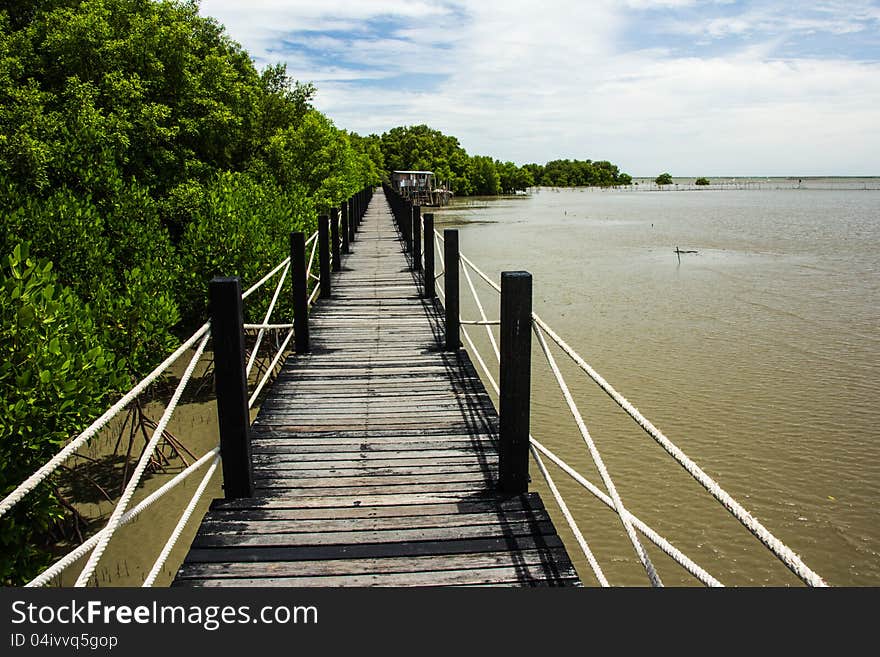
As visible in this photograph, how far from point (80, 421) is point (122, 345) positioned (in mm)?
2923

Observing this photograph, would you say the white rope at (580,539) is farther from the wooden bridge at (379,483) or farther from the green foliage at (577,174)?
the green foliage at (577,174)

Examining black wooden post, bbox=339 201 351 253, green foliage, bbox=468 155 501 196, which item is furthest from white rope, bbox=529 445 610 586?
green foliage, bbox=468 155 501 196

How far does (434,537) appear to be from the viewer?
338 centimetres

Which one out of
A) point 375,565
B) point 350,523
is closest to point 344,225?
point 350,523

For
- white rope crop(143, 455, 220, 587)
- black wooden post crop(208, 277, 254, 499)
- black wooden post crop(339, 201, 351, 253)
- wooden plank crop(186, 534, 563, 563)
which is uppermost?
black wooden post crop(339, 201, 351, 253)

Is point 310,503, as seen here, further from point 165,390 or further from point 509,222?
point 509,222

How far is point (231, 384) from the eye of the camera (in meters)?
3.69

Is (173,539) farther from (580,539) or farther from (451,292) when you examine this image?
(451,292)

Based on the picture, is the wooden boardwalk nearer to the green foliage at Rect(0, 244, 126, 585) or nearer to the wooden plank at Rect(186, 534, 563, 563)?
the wooden plank at Rect(186, 534, 563, 563)

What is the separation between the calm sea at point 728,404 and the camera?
685 cm

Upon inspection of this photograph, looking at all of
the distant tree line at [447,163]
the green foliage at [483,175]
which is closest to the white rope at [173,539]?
the distant tree line at [447,163]

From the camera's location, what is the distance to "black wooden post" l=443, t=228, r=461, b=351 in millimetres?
7320

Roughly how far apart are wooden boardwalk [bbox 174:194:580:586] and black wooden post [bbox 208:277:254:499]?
155mm

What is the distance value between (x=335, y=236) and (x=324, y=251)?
9.45ft
